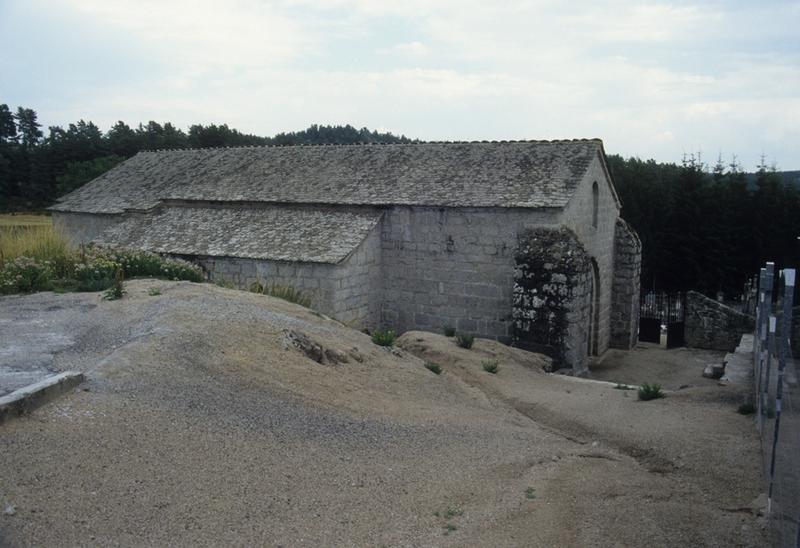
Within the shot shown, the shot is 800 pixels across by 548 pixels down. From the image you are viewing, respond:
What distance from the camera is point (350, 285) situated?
16.5 metres

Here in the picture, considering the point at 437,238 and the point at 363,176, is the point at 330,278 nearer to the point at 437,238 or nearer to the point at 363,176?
the point at 437,238

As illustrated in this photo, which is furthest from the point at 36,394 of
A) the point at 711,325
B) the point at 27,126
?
the point at 27,126

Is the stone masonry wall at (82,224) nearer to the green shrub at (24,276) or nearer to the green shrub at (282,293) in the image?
the green shrub at (24,276)

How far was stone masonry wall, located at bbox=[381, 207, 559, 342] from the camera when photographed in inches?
637

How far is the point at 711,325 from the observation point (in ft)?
63.7

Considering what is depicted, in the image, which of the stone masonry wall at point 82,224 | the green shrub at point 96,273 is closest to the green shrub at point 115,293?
the green shrub at point 96,273

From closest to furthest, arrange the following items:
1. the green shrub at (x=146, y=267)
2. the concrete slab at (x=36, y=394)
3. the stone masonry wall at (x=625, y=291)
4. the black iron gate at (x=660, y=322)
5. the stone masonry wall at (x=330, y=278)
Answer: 1. the concrete slab at (x=36, y=394)
2. the green shrub at (x=146, y=267)
3. the stone masonry wall at (x=330, y=278)
4. the stone masonry wall at (x=625, y=291)
5. the black iron gate at (x=660, y=322)

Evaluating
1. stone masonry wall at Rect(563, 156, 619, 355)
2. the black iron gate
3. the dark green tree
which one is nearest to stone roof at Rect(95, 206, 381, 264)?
stone masonry wall at Rect(563, 156, 619, 355)

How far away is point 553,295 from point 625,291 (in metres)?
5.93

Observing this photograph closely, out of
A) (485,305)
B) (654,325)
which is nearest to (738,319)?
(654,325)

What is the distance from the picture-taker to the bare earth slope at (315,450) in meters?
5.21

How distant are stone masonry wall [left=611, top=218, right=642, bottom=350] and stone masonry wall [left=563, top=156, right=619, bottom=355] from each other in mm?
215

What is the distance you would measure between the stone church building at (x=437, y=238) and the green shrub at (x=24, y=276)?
469 centimetres

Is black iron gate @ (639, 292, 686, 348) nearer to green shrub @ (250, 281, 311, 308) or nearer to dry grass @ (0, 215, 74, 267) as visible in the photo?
green shrub @ (250, 281, 311, 308)
